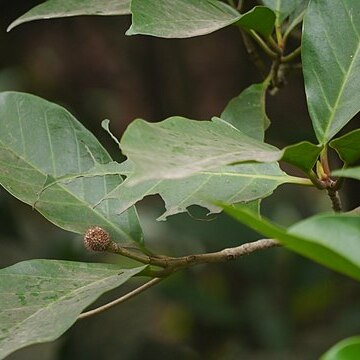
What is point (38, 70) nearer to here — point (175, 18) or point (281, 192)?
point (281, 192)

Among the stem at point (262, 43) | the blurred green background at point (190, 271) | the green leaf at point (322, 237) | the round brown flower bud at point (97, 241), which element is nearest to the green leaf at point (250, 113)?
the stem at point (262, 43)

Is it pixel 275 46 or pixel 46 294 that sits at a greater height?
pixel 275 46

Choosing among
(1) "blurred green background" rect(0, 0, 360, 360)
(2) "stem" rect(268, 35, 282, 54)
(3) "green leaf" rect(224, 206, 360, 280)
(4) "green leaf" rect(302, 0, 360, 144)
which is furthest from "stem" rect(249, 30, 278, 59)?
(1) "blurred green background" rect(0, 0, 360, 360)

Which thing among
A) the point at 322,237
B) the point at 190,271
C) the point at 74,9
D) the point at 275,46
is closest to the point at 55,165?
the point at 74,9

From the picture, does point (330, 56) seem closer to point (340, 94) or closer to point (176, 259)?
point (340, 94)

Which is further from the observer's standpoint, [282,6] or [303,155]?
[282,6]

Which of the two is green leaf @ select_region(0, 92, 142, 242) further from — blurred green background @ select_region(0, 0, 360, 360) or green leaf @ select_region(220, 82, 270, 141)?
blurred green background @ select_region(0, 0, 360, 360)

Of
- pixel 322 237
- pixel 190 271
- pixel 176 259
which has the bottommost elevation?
pixel 190 271
